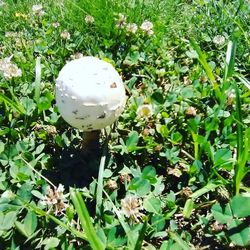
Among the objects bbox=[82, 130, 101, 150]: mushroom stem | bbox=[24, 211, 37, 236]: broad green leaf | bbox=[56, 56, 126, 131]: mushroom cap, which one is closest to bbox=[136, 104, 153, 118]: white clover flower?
bbox=[82, 130, 101, 150]: mushroom stem

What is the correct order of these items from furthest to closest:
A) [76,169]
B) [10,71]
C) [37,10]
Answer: [37,10] < [10,71] < [76,169]

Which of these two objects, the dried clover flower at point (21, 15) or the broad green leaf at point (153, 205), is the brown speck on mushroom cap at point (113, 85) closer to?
the broad green leaf at point (153, 205)

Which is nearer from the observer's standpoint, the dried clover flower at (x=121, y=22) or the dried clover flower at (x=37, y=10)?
the dried clover flower at (x=121, y=22)

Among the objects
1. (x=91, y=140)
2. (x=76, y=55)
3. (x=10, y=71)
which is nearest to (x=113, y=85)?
(x=91, y=140)

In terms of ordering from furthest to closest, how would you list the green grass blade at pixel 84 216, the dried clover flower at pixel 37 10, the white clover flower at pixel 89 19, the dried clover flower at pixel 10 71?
the dried clover flower at pixel 37 10
the white clover flower at pixel 89 19
the dried clover flower at pixel 10 71
the green grass blade at pixel 84 216

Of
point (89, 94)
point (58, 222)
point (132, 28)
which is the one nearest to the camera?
point (58, 222)

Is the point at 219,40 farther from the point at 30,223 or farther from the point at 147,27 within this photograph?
the point at 30,223

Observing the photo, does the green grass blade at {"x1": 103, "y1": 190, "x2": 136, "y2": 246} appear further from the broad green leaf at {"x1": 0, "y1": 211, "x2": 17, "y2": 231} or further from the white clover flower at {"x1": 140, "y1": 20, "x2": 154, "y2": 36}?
the white clover flower at {"x1": 140, "y1": 20, "x2": 154, "y2": 36}

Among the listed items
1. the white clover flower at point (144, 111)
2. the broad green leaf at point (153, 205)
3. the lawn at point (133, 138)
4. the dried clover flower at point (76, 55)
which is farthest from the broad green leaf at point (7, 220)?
the dried clover flower at point (76, 55)

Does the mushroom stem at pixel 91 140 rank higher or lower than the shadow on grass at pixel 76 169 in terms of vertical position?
higher
